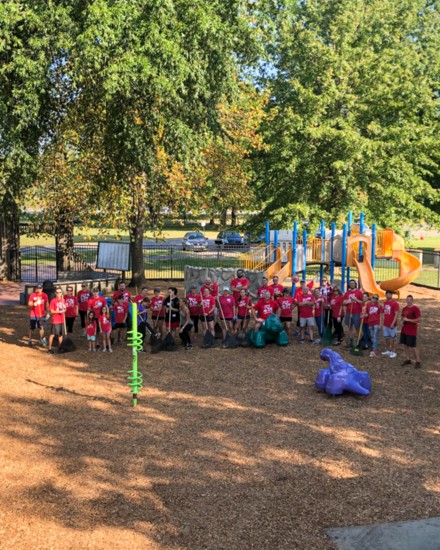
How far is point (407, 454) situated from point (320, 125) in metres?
21.2

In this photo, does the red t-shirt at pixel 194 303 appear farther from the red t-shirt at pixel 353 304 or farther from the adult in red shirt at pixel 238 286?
the red t-shirt at pixel 353 304

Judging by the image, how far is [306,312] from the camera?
1625 centimetres

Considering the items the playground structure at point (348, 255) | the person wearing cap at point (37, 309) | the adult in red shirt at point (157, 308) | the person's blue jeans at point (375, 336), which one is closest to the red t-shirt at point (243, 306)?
the adult in red shirt at point (157, 308)

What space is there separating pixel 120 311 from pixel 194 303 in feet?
6.58

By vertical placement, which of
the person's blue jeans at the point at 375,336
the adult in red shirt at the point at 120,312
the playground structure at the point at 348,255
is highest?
the playground structure at the point at 348,255

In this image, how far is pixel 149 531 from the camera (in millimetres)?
6926

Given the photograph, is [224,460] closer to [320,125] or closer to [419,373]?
[419,373]

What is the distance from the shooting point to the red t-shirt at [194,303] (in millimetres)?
16203

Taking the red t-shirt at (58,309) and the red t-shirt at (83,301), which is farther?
the red t-shirt at (83,301)

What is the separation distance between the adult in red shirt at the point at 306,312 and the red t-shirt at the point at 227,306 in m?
1.84

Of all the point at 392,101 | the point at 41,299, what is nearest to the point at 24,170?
the point at 41,299

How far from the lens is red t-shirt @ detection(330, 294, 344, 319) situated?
15.8 m

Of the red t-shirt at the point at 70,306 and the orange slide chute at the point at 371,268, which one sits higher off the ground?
the orange slide chute at the point at 371,268

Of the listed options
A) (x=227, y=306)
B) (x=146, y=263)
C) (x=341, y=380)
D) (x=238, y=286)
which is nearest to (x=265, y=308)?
(x=227, y=306)
